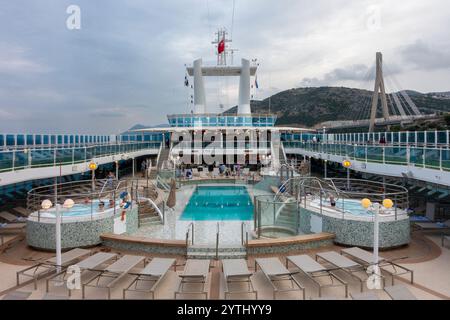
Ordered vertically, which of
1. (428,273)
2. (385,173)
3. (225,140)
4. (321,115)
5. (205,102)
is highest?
(321,115)

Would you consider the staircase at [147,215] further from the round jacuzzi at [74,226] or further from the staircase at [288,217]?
the staircase at [288,217]

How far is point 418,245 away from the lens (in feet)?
23.3

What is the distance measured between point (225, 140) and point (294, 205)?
18262mm

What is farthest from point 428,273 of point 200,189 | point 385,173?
point 200,189

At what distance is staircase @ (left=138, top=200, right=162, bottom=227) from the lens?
917 cm

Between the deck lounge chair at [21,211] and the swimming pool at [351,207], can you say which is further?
the deck lounge chair at [21,211]

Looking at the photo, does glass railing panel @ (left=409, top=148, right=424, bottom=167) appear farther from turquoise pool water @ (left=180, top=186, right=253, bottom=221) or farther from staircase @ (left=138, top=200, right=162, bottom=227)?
staircase @ (left=138, top=200, right=162, bottom=227)

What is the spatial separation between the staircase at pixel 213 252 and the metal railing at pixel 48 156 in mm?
5801

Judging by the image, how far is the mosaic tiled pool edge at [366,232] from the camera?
22.1ft

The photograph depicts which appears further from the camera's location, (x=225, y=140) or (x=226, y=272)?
(x=225, y=140)

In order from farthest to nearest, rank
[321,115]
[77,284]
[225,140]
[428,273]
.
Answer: [321,115], [225,140], [428,273], [77,284]

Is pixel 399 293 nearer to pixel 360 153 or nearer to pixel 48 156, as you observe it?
pixel 360 153

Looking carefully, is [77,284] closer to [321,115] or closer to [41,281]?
[41,281]

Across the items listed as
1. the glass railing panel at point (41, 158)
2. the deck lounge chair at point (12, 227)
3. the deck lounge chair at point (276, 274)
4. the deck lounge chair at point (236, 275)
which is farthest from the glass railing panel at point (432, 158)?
the glass railing panel at point (41, 158)
